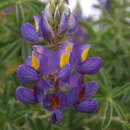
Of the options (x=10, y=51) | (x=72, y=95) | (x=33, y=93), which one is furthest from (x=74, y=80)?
(x=10, y=51)

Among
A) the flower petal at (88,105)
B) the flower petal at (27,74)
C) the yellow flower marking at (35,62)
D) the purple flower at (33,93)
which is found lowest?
the flower petal at (88,105)

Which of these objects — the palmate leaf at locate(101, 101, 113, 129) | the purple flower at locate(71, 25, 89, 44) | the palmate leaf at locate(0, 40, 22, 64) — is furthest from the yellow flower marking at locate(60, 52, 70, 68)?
the purple flower at locate(71, 25, 89, 44)

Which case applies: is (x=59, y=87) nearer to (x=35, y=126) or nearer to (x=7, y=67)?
(x=35, y=126)

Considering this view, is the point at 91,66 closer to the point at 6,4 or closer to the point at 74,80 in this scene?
the point at 74,80

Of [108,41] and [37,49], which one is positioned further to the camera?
[108,41]

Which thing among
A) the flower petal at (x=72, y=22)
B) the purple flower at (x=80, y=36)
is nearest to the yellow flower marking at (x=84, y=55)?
Answer: the flower petal at (x=72, y=22)

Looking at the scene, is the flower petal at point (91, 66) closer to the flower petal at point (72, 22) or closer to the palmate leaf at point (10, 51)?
the flower petal at point (72, 22)

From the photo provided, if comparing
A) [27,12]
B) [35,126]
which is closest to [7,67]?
[27,12]

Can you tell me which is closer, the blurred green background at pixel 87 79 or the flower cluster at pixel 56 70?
the flower cluster at pixel 56 70
